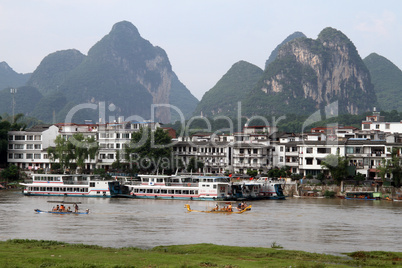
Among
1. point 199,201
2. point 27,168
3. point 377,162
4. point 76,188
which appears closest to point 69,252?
point 199,201

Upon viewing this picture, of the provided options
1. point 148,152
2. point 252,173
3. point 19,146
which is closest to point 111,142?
point 148,152

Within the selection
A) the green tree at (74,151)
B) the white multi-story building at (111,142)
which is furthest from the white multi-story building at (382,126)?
the green tree at (74,151)

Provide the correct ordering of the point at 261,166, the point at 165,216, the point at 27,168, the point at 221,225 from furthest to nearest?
the point at 27,168, the point at 261,166, the point at 165,216, the point at 221,225

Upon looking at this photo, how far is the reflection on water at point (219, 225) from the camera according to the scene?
39375mm

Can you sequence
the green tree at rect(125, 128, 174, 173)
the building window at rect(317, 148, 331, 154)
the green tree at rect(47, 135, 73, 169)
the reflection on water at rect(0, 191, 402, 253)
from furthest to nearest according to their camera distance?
the green tree at rect(125, 128, 174, 173)
the green tree at rect(47, 135, 73, 169)
the building window at rect(317, 148, 331, 154)
the reflection on water at rect(0, 191, 402, 253)

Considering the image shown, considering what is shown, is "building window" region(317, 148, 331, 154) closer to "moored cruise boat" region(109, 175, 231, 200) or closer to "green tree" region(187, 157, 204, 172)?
"moored cruise boat" region(109, 175, 231, 200)

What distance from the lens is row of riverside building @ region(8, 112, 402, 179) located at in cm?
8562

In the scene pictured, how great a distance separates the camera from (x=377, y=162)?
3302 inches

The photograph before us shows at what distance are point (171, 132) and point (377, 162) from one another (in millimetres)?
50758

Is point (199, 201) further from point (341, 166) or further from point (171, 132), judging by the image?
point (171, 132)

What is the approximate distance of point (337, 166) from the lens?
78.9m

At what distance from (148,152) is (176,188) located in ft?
63.1

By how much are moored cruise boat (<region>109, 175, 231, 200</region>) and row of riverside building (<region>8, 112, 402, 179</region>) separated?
66.9ft

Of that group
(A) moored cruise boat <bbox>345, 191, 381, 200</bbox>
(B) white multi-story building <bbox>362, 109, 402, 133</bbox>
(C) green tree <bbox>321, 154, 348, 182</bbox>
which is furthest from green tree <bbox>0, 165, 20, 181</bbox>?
(B) white multi-story building <bbox>362, 109, 402, 133</bbox>
